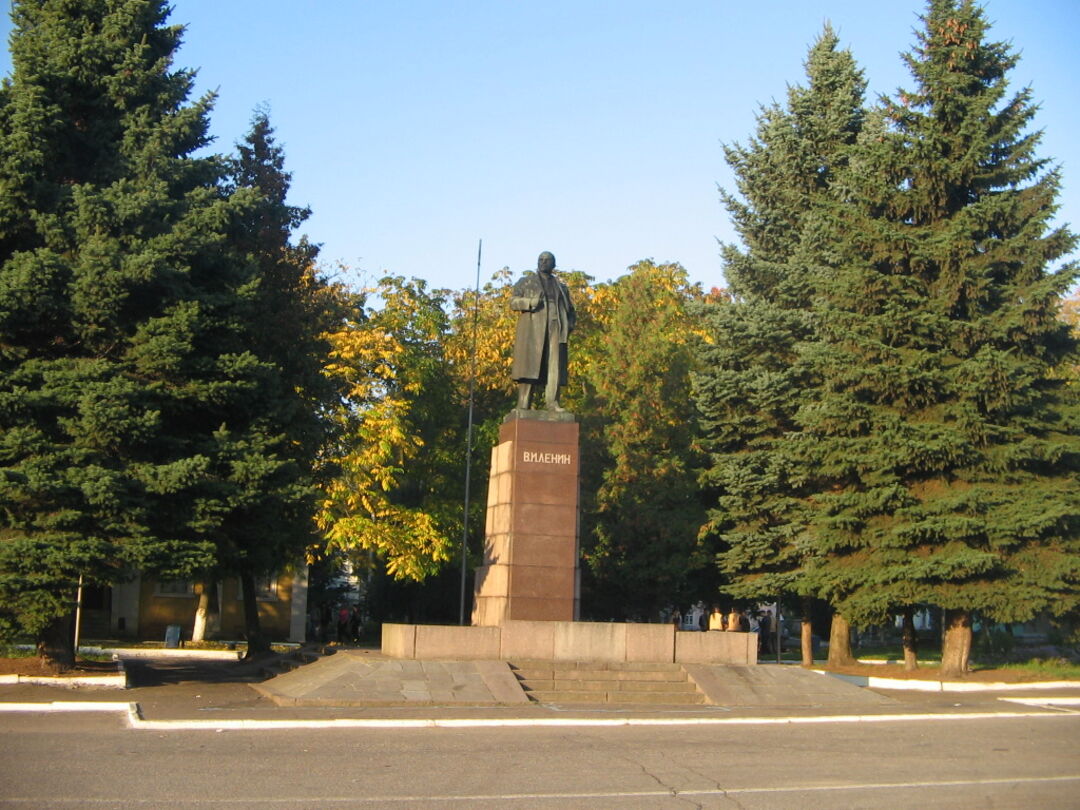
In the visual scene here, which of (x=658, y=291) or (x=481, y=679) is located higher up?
(x=658, y=291)

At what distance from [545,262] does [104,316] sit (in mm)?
7156

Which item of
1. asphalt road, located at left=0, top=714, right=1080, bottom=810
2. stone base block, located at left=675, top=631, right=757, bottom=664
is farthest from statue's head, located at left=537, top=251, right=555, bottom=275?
asphalt road, located at left=0, top=714, right=1080, bottom=810

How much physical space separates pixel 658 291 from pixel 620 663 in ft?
74.0

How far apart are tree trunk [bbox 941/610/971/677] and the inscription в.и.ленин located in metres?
10.00

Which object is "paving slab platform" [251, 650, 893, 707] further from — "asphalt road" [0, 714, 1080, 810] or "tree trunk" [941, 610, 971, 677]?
"tree trunk" [941, 610, 971, 677]

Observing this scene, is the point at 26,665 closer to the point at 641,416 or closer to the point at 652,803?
the point at 652,803

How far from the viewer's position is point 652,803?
914cm

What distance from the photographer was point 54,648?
18516mm

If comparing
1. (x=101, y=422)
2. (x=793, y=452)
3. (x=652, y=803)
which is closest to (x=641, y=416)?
(x=793, y=452)

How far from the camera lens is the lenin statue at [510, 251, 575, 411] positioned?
1981cm

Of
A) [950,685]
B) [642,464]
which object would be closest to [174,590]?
[642,464]

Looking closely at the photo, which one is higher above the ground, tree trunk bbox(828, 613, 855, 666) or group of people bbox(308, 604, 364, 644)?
tree trunk bbox(828, 613, 855, 666)

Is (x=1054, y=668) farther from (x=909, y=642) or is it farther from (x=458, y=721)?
(x=458, y=721)

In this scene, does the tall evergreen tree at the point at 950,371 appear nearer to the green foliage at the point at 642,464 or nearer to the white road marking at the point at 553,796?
the green foliage at the point at 642,464
